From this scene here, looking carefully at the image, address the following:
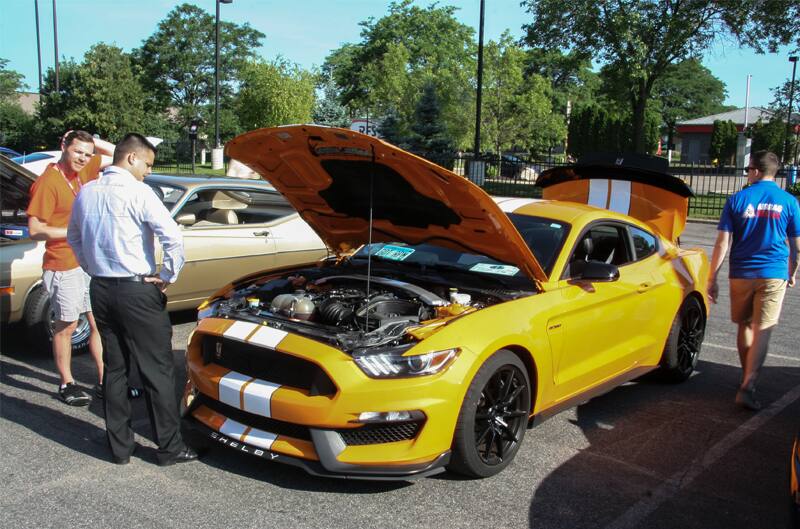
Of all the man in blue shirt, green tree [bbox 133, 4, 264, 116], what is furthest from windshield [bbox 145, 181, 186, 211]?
green tree [bbox 133, 4, 264, 116]

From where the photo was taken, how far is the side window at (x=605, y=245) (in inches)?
201

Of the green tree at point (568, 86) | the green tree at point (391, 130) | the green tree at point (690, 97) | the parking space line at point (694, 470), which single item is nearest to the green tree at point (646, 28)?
the green tree at point (391, 130)

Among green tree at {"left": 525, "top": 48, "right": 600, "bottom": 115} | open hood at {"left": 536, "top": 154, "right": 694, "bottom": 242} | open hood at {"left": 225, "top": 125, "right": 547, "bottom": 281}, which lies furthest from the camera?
green tree at {"left": 525, "top": 48, "right": 600, "bottom": 115}

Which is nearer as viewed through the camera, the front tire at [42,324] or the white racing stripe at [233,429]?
the white racing stripe at [233,429]

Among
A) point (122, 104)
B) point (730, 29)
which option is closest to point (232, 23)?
point (122, 104)

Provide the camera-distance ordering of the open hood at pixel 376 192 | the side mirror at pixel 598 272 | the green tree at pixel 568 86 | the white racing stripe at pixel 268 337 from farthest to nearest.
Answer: the green tree at pixel 568 86 < the side mirror at pixel 598 272 < the open hood at pixel 376 192 < the white racing stripe at pixel 268 337

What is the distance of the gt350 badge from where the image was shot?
11.9 ft

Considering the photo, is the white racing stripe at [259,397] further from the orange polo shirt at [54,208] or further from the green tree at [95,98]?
the green tree at [95,98]

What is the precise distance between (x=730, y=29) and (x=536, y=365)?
24635 millimetres

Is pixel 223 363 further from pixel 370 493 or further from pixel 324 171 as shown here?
pixel 324 171

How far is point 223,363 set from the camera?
13.3 feet

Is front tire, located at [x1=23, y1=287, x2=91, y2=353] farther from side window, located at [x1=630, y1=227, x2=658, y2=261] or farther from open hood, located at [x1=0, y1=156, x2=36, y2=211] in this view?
side window, located at [x1=630, y1=227, x2=658, y2=261]

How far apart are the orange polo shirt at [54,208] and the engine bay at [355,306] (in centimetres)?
122

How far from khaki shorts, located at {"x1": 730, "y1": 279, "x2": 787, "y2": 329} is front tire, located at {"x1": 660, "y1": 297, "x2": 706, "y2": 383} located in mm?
451
